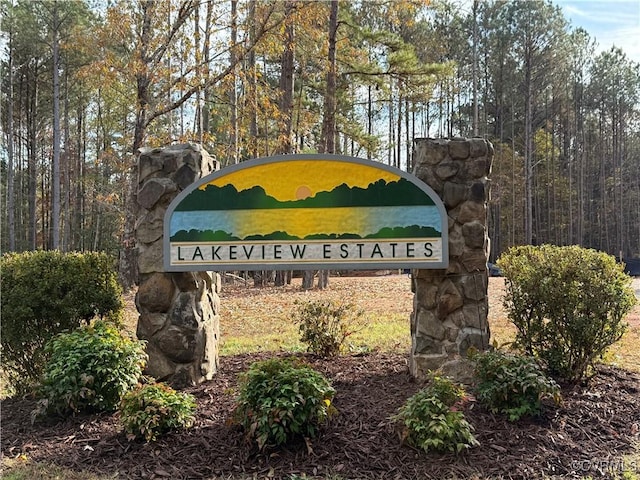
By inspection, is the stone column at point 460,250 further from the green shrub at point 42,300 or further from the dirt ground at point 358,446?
the green shrub at point 42,300

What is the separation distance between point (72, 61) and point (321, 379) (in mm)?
20067

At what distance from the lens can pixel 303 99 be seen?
64.1ft

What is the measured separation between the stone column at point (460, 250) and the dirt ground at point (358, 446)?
0.58 metres

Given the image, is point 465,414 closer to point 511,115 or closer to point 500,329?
point 500,329

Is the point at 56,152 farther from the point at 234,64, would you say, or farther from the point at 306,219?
the point at 306,219

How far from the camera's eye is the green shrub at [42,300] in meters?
4.12

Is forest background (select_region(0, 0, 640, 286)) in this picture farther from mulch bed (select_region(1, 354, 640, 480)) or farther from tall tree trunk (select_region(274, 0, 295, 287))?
mulch bed (select_region(1, 354, 640, 480))

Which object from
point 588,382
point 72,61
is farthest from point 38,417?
point 72,61

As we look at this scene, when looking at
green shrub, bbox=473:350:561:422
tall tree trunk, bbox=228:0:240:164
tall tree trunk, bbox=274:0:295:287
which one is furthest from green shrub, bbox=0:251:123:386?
tall tree trunk, bbox=274:0:295:287

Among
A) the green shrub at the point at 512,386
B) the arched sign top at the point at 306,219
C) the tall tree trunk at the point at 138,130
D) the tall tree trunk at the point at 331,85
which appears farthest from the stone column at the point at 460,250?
the tall tree trunk at the point at 331,85

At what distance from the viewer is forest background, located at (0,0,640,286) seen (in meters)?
11.3

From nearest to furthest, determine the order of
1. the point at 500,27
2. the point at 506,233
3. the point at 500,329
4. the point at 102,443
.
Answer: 1. the point at 102,443
2. the point at 500,329
3. the point at 500,27
4. the point at 506,233

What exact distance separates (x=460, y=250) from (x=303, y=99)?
643 inches

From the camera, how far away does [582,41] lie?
91.4 ft
